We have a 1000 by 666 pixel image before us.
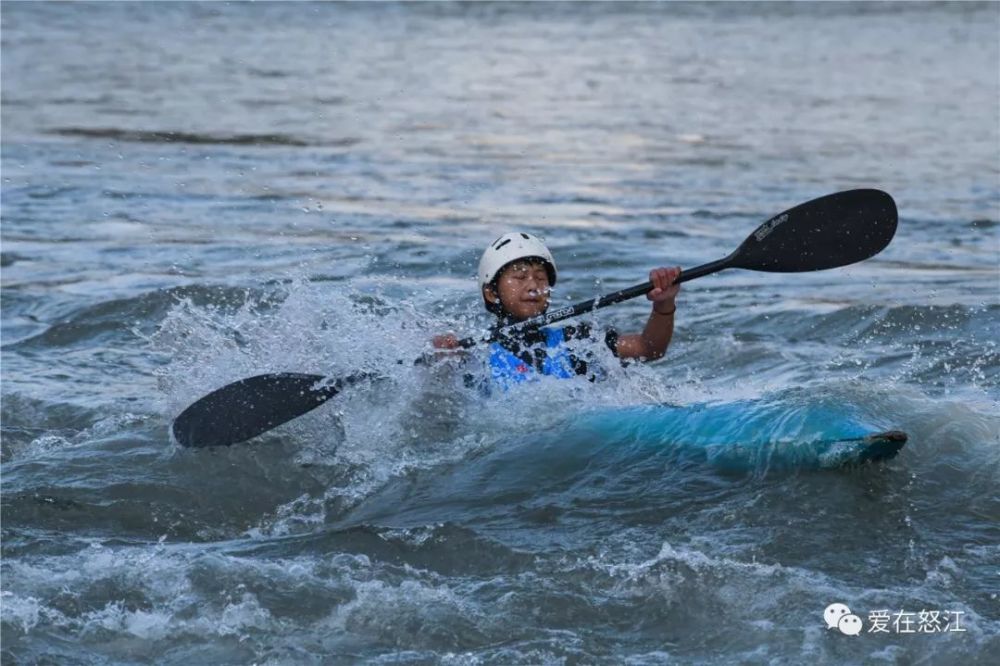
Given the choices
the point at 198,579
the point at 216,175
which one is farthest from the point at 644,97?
the point at 198,579

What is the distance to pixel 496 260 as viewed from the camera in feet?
22.8

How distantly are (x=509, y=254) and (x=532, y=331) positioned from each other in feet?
1.26

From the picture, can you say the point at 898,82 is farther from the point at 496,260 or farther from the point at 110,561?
the point at 110,561

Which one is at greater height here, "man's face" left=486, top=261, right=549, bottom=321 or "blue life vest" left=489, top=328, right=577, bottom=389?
"man's face" left=486, top=261, right=549, bottom=321

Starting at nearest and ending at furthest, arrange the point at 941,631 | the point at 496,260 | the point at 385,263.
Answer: the point at 941,631, the point at 496,260, the point at 385,263

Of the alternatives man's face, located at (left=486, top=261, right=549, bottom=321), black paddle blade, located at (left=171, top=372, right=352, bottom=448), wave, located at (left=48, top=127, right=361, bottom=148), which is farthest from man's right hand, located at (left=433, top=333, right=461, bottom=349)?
wave, located at (left=48, top=127, right=361, bottom=148)

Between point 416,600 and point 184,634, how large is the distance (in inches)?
28.9

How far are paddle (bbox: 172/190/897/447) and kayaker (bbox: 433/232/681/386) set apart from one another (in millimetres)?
141

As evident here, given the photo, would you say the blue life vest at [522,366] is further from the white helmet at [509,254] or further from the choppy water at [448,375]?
the white helmet at [509,254]

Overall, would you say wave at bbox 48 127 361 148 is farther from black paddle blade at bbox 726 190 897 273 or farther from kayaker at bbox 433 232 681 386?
black paddle blade at bbox 726 190 897 273

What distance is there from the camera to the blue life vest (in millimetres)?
6699

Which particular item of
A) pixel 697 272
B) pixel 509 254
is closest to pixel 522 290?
pixel 509 254

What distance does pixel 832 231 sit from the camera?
7180mm

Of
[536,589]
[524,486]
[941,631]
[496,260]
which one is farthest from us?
[496,260]
